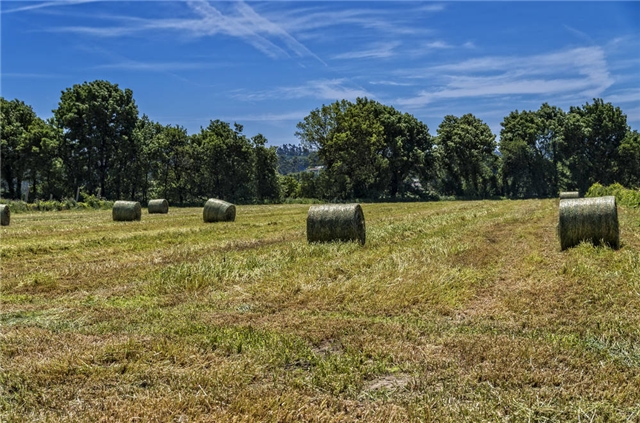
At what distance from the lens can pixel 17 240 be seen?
1323 centimetres

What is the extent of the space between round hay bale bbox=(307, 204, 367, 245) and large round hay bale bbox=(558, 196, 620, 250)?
4.54 m

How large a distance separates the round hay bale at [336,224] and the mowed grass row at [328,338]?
225cm

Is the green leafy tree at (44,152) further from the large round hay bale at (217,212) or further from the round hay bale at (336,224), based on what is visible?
the round hay bale at (336,224)

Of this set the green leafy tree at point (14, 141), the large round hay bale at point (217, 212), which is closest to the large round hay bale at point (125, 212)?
the large round hay bale at point (217, 212)

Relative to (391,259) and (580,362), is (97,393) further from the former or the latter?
(391,259)

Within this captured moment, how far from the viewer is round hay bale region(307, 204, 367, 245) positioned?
1183 centimetres

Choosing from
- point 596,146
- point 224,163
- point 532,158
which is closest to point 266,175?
point 224,163

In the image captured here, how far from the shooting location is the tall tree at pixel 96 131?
43281 mm

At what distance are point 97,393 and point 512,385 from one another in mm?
3224

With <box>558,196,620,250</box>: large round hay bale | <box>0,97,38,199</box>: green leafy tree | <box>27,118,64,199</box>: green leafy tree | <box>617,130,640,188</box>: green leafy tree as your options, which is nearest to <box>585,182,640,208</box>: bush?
<box>558,196,620,250</box>: large round hay bale

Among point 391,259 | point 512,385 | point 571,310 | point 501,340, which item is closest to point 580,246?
point 391,259

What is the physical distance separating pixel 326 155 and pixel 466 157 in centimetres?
1790

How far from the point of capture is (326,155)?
55.4 meters

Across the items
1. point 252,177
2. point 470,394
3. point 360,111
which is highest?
point 360,111
